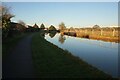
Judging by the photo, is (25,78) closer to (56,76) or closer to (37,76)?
(37,76)

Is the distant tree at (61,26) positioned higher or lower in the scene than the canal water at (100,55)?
higher

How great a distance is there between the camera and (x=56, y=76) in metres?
9.81

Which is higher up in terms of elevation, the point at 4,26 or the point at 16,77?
the point at 4,26

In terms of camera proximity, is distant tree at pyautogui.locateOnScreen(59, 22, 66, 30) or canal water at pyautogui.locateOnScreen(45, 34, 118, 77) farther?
distant tree at pyautogui.locateOnScreen(59, 22, 66, 30)

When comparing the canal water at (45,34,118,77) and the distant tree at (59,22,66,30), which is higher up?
the distant tree at (59,22,66,30)

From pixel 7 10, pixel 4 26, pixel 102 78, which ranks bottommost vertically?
pixel 102 78

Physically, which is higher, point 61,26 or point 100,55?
point 61,26

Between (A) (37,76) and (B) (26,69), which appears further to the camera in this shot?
(B) (26,69)

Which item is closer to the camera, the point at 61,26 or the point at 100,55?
the point at 100,55

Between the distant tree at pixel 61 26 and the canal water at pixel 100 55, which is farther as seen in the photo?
the distant tree at pixel 61 26

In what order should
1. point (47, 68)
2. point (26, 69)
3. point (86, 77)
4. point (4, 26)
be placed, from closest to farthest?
point (86, 77) → point (26, 69) → point (47, 68) → point (4, 26)

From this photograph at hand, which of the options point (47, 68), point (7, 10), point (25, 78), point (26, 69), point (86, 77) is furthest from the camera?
point (7, 10)

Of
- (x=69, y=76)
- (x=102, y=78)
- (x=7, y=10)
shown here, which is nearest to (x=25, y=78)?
(x=69, y=76)

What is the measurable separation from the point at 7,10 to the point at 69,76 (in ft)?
73.4
